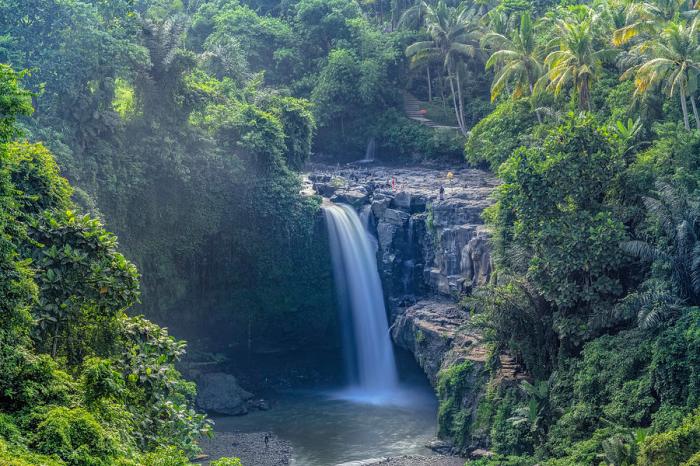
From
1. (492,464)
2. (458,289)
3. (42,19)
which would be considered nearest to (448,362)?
(458,289)

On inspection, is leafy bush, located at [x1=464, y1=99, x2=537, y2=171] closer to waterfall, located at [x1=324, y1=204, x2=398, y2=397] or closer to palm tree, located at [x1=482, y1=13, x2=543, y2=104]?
palm tree, located at [x1=482, y1=13, x2=543, y2=104]

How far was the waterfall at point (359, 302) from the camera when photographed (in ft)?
122

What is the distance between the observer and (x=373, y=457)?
1136 inches

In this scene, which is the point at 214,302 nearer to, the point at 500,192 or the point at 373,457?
the point at 373,457

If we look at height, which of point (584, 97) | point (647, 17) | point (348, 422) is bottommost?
point (348, 422)

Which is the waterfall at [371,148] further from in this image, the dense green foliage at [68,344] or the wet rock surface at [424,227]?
the dense green foliage at [68,344]

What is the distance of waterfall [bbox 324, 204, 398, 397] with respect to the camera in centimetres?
3719

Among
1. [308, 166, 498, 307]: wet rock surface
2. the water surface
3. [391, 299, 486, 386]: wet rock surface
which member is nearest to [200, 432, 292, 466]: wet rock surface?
the water surface

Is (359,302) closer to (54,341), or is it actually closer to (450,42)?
(450,42)

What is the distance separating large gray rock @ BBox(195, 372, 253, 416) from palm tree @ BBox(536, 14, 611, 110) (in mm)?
16622

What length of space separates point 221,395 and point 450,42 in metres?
23.9

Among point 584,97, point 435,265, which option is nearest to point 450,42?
point 584,97

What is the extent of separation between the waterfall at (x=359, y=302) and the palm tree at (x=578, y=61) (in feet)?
33.4

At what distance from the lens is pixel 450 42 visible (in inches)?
1897
